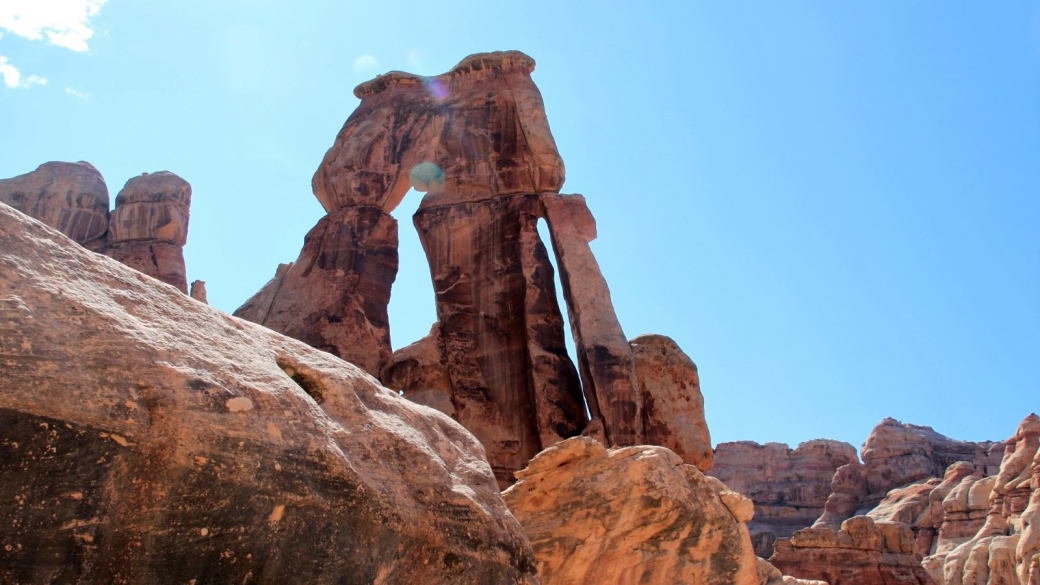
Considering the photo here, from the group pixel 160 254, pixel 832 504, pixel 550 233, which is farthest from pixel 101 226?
pixel 832 504

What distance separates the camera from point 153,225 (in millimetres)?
19781

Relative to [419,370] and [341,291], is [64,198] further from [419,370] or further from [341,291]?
[419,370]

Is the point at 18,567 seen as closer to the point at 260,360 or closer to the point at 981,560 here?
the point at 260,360

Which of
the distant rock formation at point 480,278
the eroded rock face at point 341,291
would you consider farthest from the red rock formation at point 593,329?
the eroded rock face at point 341,291

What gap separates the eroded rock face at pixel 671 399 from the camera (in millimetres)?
14602

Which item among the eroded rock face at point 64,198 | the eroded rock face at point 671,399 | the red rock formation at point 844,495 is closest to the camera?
the eroded rock face at point 671,399

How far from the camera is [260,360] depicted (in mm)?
4746

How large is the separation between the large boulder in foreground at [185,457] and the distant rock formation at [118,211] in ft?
49.9

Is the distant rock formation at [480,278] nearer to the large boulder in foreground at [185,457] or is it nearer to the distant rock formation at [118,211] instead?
the distant rock formation at [118,211]

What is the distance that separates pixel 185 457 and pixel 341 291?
12569mm

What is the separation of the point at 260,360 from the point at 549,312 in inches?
453

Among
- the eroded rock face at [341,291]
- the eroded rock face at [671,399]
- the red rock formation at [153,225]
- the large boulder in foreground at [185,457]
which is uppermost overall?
the red rock formation at [153,225]

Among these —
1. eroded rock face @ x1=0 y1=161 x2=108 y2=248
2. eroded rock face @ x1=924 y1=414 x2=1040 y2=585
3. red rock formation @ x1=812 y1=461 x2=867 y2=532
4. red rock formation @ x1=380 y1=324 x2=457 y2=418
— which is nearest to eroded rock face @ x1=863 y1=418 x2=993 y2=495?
red rock formation @ x1=812 y1=461 x2=867 y2=532

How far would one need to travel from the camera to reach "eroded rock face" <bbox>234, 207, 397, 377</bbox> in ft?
53.0
